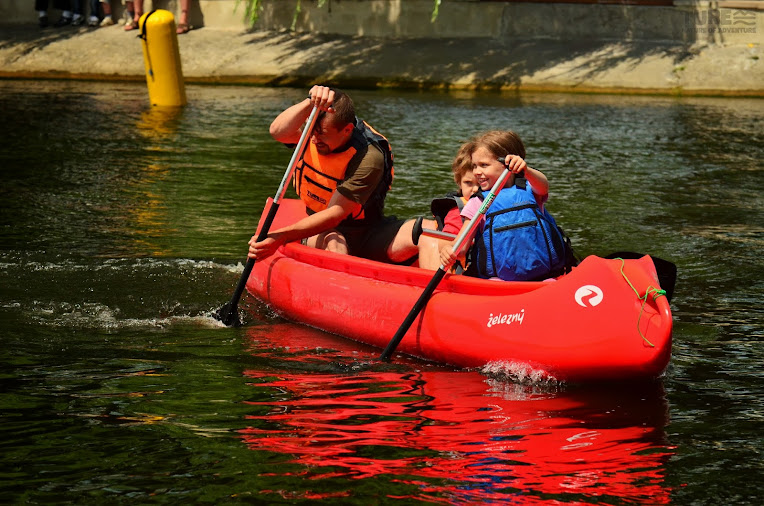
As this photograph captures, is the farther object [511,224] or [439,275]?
[439,275]

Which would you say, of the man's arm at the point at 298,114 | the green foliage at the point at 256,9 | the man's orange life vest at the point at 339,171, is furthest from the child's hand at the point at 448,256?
the green foliage at the point at 256,9

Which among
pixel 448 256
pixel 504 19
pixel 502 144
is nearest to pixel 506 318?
pixel 448 256

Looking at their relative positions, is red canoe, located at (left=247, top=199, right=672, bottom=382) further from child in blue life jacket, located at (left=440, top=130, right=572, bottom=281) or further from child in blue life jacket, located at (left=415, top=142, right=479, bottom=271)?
child in blue life jacket, located at (left=415, top=142, right=479, bottom=271)

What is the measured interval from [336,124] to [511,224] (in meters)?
1.23

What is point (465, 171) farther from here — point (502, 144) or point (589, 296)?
point (589, 296)

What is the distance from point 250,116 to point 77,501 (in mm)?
11148

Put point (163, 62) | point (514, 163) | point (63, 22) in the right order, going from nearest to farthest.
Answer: point (514, 163), point (163, 62), point (63, 22)

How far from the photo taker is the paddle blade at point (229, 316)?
20.0ft

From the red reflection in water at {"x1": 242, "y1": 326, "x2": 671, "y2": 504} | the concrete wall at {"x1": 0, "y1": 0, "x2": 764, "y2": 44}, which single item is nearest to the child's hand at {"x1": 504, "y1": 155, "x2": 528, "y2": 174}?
the red reflection in water at {"x1": 242, "y1": 326, "x2": 671, "y2": 504}

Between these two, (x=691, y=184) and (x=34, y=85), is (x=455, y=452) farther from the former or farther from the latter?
(x=34, y=85)

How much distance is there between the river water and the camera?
3902mm

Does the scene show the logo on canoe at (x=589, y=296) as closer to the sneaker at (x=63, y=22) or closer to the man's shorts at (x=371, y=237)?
the man's shorts at (x=371, y=237)

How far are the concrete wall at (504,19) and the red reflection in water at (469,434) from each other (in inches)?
552

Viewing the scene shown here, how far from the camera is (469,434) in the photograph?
4371 millimetres
